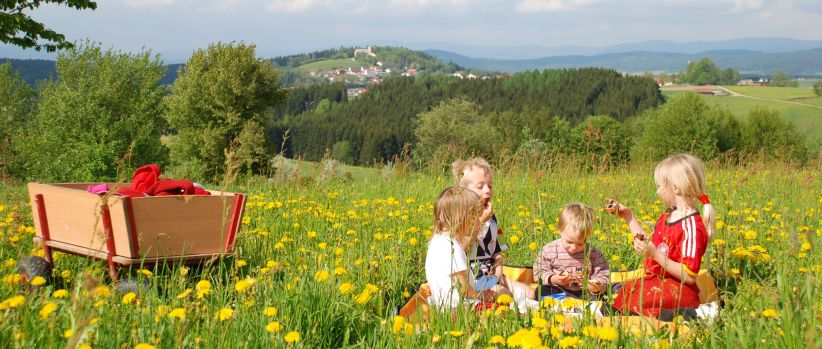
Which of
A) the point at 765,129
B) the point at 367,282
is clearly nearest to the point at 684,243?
the point at 367,282

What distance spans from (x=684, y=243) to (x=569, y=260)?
82cm

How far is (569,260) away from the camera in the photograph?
15.5 ft

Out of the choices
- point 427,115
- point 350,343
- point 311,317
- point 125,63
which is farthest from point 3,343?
point 427,115

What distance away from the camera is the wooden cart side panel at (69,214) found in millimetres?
4555

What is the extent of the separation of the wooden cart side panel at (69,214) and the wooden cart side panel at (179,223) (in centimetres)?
30

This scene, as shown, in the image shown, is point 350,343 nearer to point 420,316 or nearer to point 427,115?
point 420,316

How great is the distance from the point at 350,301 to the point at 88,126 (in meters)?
40.4

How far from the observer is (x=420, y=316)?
10.3 ft

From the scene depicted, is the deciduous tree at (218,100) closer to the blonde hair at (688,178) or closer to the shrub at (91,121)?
the shrub at (91,121)

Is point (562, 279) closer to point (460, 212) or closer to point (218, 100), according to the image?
point (460, 212)

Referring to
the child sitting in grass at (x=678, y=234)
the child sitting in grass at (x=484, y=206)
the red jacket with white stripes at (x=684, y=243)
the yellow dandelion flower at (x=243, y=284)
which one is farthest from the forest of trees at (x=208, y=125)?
the red jacket with white stripes at (x=684, y=243)

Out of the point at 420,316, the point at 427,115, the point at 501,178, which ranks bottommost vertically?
the point at 427,115

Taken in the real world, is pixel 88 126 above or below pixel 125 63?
below

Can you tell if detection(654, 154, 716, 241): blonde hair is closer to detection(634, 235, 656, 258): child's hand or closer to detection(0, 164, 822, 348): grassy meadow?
detection(0, 164, 822, 348): grassy meadow
